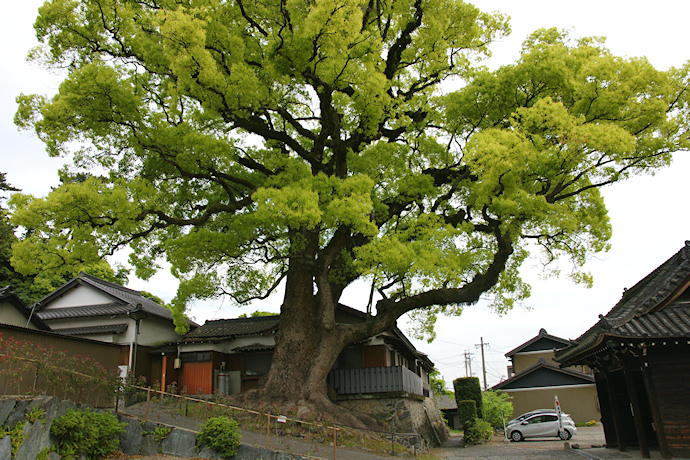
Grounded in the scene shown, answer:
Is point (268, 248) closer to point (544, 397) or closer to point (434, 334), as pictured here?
point (434, 334)

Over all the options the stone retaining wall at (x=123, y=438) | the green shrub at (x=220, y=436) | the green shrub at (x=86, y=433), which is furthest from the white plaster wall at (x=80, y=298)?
the green shrub at (x=220, y=436)

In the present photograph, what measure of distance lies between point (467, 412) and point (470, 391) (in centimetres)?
185

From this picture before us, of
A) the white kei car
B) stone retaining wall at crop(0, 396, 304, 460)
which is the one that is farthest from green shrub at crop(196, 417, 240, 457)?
the white kei car

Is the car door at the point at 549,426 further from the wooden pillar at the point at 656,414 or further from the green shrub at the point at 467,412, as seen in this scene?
the wooden pillar at the point at 656,414

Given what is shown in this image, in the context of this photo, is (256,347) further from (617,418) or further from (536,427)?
(536,427)

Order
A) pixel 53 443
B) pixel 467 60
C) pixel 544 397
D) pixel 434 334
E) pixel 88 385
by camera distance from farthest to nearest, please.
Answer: pixel 544 397
pixel 434 334
pixel 467 60
pixel 88 385
pixel 53 443

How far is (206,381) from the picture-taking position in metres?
18.9

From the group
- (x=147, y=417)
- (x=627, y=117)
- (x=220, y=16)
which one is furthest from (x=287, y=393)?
(x=627, y=117)

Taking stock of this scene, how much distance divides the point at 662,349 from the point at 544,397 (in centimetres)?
2218

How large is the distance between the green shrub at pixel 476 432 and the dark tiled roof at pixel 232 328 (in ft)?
32.3

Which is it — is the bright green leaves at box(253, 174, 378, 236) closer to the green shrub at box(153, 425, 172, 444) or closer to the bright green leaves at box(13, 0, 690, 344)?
the bright green leaves at box(13, 0, 690, 344)

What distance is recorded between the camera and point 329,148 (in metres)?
17.4

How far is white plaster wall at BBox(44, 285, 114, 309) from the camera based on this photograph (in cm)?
2108

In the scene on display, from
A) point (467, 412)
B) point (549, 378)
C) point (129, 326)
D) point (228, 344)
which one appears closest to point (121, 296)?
point (129, 326)
